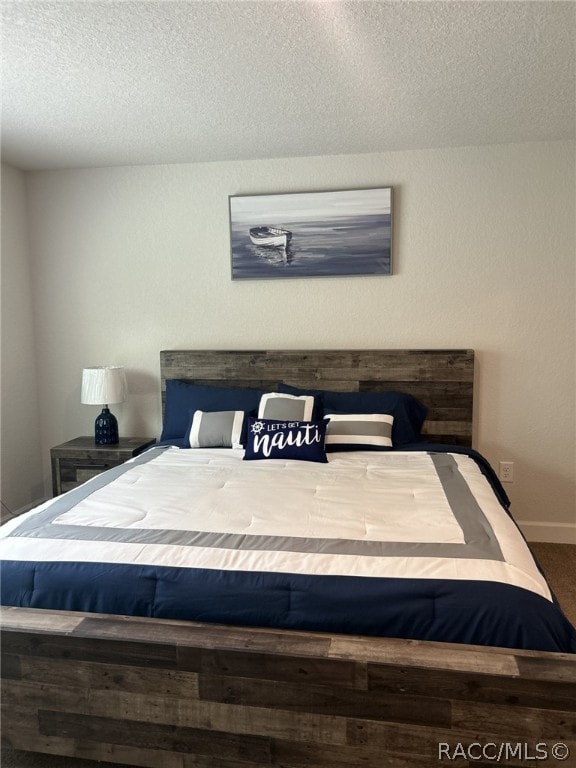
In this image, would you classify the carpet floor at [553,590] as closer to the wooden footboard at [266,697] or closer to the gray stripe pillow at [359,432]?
the wooden footboard at [266,697]

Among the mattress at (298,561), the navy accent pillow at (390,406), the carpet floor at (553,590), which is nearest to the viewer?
the mattress at (298,561)

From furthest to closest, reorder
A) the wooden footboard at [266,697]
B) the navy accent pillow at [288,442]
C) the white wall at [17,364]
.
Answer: the white wall at [17,364] < the navy accent pillow at [288,442] < the wooden footboard at [266,697]

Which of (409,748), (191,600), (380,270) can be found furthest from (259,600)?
(380,270)

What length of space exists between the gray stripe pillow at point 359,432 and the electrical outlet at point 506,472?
80cm

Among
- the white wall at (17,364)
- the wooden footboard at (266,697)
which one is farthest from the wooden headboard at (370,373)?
the wooden footboard at (266,697)

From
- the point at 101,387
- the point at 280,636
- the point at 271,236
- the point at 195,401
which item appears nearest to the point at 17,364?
the point at 101,387

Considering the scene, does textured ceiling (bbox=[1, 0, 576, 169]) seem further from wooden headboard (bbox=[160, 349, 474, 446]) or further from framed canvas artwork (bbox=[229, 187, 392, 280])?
wooden headboard (bbox=[160, 349, 474, 446])

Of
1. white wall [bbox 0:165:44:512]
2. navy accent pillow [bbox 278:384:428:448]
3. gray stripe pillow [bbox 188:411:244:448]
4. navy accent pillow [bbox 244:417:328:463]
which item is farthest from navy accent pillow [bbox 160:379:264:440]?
white wall [bbox 0:165:44:512]

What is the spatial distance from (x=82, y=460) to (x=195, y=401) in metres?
0.76

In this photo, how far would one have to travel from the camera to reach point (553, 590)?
9.20 feet

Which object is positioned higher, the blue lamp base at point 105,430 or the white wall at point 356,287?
the white wall at point 356,287

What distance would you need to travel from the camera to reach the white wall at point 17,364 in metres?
3.58

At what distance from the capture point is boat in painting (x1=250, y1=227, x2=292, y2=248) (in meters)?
3.47

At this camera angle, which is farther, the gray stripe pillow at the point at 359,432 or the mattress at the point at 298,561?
the gray stripe pillow at the point at 359,432
